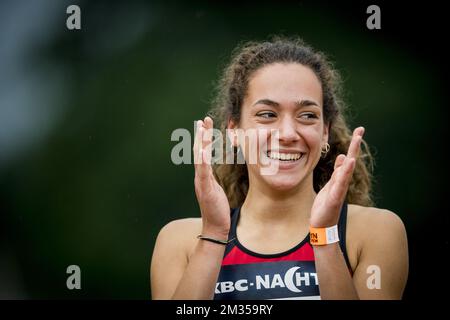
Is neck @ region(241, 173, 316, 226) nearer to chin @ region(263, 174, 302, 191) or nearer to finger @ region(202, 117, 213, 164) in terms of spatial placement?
chin @ region(263, 174, 302, 191)

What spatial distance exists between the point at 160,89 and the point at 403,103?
76.0 inches

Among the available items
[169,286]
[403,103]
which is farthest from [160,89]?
[169,286]

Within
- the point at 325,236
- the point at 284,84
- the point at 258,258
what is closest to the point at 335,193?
the point at 325,236

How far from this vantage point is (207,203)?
2.79 meters

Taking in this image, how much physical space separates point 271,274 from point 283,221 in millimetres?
328

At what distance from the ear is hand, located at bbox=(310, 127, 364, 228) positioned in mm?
664

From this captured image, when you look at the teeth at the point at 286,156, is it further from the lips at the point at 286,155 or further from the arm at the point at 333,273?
the arm at the point at 333,273

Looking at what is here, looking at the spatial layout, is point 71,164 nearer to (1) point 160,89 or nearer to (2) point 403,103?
(1) point 160,89

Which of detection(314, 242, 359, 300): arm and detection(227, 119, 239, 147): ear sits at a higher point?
detection(227, 119, 239, 147): ear

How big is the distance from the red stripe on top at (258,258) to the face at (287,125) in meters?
0.31

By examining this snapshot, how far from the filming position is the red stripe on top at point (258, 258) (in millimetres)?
2941

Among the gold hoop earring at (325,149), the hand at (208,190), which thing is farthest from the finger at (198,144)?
the gold hoop earring at (325,149)

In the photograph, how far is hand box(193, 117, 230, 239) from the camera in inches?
108

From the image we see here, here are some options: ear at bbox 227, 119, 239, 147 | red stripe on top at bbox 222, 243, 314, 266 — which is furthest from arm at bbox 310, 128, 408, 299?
ear at bbox 227, 119, 239, 147
